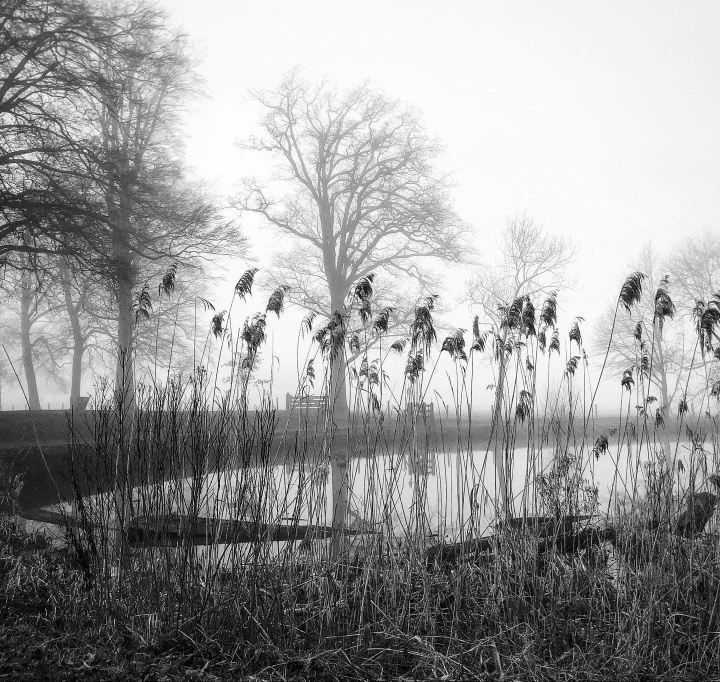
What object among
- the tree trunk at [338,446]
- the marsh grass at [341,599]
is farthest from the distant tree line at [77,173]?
the marsh grass at [341,599]

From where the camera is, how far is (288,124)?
58.0 ft

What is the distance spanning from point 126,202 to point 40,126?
1.66 m

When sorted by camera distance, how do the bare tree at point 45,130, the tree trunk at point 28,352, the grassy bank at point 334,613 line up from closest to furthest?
the grassy bank at point 334,613
the bare tree at point 45,130
the tree trunk at point 28,352

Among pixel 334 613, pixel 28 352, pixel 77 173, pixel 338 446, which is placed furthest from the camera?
pixel 28 352

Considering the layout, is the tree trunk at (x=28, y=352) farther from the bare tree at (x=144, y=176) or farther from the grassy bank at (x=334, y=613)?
the grassy bank at (x=334, y=613)

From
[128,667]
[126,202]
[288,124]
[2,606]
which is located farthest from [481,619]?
[288,124]

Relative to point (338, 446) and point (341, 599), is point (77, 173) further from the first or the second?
point (341, 599)

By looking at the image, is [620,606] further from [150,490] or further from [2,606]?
[2,606]

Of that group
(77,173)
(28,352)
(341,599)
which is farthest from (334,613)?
(28,352)

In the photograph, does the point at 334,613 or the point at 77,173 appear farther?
the point at 77,173

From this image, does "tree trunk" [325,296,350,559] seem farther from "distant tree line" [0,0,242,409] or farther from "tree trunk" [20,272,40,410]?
"tree trunk" [20,272,40,410]

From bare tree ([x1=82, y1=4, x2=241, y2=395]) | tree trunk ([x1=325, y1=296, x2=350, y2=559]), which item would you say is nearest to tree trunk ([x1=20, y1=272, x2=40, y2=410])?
bare tree ([x1=82, y1=4, x2=241, y2=395])

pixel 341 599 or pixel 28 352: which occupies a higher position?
pixel 28 352

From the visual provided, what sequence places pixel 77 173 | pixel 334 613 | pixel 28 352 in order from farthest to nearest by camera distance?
1. pixel 28 352
2. pixel 77 173
3. pixel 334 613
